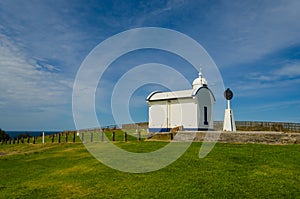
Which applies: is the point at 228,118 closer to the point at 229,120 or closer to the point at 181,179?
the point at 229,120

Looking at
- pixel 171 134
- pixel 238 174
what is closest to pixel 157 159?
pixel 238 174

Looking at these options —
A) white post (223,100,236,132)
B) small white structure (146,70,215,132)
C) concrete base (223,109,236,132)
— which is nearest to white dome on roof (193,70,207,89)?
small white structure (146,70,215,132)

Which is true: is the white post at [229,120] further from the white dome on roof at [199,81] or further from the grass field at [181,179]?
the grass field at [181,179]

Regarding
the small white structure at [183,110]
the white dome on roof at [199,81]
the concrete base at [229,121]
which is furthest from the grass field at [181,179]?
the white dome on roof at [199,81]

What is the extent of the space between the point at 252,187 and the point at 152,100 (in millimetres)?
20017

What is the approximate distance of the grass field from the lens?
764 cm

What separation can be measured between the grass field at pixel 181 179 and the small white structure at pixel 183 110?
40.3 ft

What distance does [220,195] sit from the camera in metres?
7.29

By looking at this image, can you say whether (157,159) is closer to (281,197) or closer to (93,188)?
(93,188)

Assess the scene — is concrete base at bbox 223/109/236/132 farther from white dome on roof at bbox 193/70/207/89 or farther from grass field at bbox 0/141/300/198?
grass field at bbox 0/141/300/198

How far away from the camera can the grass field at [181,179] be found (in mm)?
7641

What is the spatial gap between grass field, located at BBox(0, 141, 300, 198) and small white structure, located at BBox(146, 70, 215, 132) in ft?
40.3

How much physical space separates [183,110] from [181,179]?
1666 centimetres

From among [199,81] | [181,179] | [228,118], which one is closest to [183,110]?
[228,118]
